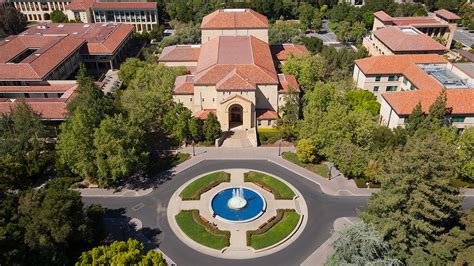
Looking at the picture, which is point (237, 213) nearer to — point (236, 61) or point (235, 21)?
point (236, 61)

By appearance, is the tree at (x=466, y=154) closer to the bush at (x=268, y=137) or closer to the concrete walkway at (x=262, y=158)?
the concrete walkway at (x=262, y=158)

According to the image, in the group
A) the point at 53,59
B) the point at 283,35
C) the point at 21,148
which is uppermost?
the point at 53,59

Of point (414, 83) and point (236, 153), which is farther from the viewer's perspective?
point (414, 83)

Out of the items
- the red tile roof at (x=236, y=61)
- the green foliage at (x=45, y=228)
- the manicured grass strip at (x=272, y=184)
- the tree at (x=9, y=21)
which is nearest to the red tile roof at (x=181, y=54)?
the red tile roof at (x=236, y=61)

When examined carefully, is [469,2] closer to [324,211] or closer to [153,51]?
[153,51]

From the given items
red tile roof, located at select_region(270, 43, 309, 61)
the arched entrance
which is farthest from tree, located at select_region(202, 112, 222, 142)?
red tile roof, located at select_region(270, 43, 309, 61)

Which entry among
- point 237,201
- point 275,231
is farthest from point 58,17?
point 275,231

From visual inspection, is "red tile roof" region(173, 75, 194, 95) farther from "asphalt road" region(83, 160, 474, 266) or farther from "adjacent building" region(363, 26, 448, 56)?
"adjacent building" region(363, 26, 448, 56)

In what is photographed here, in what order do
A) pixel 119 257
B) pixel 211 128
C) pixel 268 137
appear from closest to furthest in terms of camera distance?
pixel 119 257, pixel 211 128, pixel 268 137
